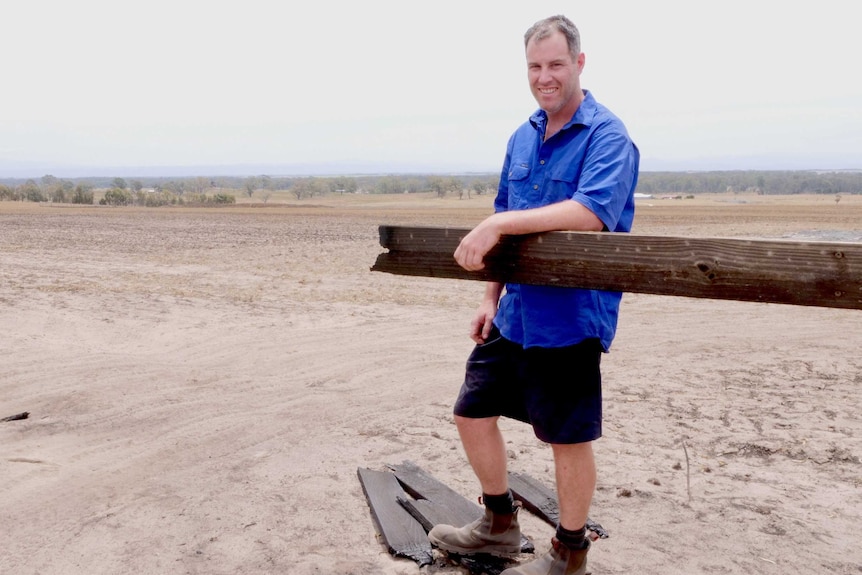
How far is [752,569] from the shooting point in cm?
359

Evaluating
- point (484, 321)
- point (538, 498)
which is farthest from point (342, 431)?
point (484, 321)

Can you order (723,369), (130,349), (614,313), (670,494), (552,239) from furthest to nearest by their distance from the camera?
(130,349) < (723,369) < (670,494) < (614,313) < (552,239)

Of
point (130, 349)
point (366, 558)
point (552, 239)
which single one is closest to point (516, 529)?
point (366, 558)

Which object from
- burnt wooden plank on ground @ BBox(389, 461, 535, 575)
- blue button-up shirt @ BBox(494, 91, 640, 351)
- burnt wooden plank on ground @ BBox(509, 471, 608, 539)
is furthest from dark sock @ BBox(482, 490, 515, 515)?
blue button-up shirt @ BBox(494, 91, 640, 351)

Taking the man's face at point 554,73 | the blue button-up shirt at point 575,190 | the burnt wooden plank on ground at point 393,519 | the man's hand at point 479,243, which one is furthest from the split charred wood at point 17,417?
the man's face at point 554,73

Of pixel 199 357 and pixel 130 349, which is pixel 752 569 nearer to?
pixel 199 357

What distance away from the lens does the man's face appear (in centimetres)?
278

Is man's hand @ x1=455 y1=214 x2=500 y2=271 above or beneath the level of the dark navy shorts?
above

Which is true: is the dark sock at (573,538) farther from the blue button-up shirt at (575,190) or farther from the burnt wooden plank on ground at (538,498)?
the blue button-up shirt at (575,190)

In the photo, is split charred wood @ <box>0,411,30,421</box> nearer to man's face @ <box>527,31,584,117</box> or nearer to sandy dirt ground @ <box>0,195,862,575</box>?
sandy dirt ground @ <box>0,195,862,575</box>

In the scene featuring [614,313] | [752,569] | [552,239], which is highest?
[552,239]

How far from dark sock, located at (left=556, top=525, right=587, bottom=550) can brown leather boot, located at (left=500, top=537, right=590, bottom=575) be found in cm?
2

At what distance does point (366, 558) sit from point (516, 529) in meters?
0.67

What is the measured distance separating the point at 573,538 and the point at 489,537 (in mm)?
506
